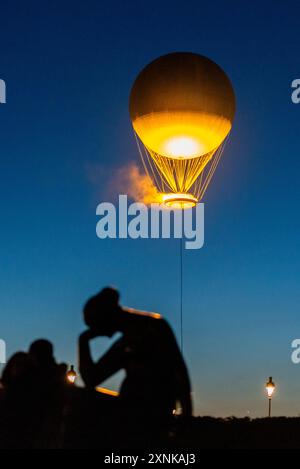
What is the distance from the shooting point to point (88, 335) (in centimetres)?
602

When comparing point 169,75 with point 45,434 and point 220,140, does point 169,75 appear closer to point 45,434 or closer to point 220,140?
point 220,140

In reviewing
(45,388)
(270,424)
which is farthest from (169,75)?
(45,388)

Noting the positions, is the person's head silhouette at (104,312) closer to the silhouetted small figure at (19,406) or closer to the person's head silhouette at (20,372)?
the silhouetted small figure at (19,406)

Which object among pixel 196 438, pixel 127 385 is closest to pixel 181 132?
pixel 196 438

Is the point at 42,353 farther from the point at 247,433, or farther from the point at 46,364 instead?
the point at 247,433

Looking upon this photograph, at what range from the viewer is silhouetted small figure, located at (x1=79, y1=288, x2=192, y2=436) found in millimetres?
5793

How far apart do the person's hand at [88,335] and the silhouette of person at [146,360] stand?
1 cm

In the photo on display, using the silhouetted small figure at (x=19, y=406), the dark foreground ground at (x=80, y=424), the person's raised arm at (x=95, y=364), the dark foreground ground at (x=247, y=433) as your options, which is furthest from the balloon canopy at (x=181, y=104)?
the person's raised arm at (x=95, y=364)

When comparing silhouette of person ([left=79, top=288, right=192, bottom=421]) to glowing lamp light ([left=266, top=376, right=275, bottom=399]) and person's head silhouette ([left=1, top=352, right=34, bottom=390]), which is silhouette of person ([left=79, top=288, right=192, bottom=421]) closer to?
person's head silhouette ([left=1, top=352, right=34, bottom=390])

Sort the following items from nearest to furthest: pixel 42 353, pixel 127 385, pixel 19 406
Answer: pixel 127 385 < pixel 19 406 < pixel 42 353

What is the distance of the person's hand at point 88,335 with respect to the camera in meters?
5.95

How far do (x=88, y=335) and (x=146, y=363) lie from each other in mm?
465

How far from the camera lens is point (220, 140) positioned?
3209 centimetres

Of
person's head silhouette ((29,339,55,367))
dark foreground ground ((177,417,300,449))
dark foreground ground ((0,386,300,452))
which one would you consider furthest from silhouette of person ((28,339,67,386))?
dark foreground ground ((177,417,300,449))
